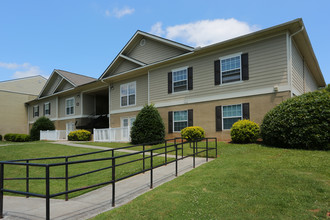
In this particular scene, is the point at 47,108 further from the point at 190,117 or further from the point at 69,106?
the point at 190,117

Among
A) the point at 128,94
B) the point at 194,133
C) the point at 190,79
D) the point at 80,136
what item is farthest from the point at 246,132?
the point at 80,136

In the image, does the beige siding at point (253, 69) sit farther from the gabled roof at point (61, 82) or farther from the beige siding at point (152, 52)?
the gabled roof at point (61, 82)

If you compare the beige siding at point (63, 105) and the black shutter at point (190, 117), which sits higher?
the beige siding at point (63, 105)

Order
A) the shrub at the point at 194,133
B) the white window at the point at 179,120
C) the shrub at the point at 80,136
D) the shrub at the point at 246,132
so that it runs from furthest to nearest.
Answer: the shrub at the point at 80,136 < the white window at the point at 179,120 < the shrub at the point at 194,133 < the shrub at the point at 246,132

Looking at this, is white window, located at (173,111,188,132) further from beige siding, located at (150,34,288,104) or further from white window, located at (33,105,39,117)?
white window, located at (33,105,39,117)

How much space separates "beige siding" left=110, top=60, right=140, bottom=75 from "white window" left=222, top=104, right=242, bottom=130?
858 centimetres

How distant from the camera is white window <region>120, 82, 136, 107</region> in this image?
1930 centimetres

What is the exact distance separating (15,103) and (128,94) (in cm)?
2301

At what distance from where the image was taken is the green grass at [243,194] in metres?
4.01

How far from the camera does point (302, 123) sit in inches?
365

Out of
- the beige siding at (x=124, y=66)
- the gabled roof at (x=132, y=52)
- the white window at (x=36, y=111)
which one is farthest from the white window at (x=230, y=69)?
the white window at (x=36, y=111)

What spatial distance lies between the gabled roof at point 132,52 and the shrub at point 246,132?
5890mm

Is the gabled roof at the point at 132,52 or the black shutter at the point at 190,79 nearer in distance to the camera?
the black shutter at the point at 190,79

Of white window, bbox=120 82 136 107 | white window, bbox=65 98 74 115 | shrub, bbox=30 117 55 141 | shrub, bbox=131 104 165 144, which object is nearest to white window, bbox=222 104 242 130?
shrub, bbox=131 104 165 144
